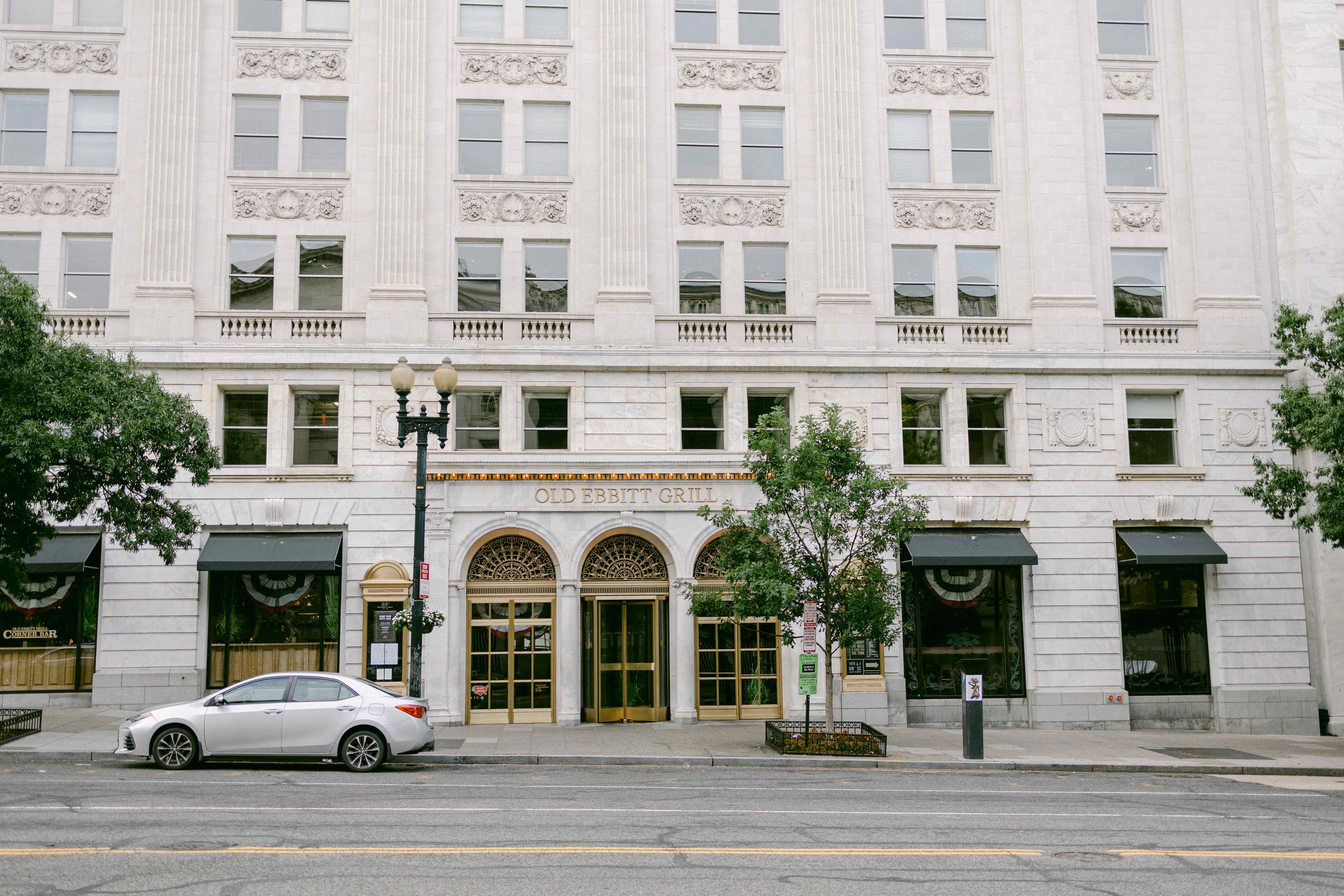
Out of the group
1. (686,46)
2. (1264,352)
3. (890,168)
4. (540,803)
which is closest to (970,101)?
(890,168)

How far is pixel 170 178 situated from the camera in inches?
1001

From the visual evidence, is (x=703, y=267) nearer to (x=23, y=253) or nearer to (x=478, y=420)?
(x=478, y=420)

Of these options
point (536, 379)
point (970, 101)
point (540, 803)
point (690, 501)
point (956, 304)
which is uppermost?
point (970, 101)

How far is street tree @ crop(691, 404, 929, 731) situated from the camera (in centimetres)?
Result: 2052

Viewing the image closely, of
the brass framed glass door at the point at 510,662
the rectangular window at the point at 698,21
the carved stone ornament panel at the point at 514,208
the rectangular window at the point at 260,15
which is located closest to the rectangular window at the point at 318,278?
the carved stone ornament panel at the point at 514,208

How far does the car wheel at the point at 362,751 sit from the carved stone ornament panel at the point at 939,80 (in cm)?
1962

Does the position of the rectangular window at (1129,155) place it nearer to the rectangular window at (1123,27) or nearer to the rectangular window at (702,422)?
the rectangular window at (1123,27)

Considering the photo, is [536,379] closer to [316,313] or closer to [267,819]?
[316,313]

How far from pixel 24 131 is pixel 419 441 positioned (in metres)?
13.4

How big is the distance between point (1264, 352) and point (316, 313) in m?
22.3

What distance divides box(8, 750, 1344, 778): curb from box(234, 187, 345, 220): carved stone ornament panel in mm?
12851

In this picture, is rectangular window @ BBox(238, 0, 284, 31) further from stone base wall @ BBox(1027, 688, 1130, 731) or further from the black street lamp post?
stone base wall @ BBox(1027, 688, 1130, 731)

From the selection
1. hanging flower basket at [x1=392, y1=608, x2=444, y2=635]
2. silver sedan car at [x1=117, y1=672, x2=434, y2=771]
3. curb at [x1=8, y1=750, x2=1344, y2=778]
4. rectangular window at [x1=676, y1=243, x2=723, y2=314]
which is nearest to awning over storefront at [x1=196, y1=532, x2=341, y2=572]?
hanging flower basket at [x1=392, y1=608, x2=444, y2=635]

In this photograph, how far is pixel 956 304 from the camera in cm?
2706
